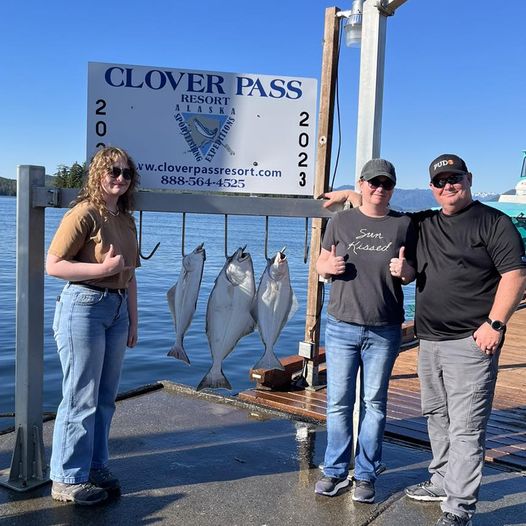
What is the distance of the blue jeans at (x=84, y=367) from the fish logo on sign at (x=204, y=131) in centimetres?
119

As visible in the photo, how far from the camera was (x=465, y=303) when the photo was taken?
3291 millimetres

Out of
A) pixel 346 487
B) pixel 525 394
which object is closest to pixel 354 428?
pixel 346 487

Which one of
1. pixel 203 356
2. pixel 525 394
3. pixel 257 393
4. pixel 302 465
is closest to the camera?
pixel 302 465

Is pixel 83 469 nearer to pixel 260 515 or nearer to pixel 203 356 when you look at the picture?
pixel 260 515

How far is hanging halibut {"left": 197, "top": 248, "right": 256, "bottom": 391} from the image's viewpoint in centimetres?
400

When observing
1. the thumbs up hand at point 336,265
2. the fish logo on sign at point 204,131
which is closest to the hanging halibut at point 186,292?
the fish logo on sign at point 204,131

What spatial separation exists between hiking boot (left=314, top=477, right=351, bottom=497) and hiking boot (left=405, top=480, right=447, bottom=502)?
402mm

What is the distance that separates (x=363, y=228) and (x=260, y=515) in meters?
1.71

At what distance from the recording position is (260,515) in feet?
11.2

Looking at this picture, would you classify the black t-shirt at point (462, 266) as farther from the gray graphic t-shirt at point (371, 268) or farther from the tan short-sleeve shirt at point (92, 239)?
the tan short-sleeve shirt at point (92, 239)

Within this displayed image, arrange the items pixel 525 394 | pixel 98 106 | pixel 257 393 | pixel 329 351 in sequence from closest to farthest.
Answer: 1. pixel 329 351
2. pixel 98 106
3. pixel 257 393
4. pixel 525 394

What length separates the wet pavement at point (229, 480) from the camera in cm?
338

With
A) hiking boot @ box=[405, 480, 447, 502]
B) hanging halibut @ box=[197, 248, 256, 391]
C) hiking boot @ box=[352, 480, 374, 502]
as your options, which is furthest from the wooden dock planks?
hanging halibut @ box=[197, 248, 256, 391]

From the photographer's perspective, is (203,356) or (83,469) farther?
(203,356)
